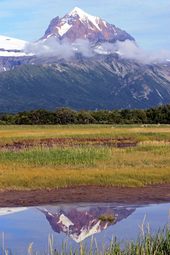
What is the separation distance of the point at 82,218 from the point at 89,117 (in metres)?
117

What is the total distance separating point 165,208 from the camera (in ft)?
93.5

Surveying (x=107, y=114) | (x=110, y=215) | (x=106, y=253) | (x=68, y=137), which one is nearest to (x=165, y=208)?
(x=110, y=215)

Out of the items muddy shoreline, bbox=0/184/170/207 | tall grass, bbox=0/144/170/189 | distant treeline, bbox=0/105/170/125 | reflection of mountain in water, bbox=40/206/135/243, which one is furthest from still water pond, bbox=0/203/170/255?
distant treeline, bbox=0/105/170/125

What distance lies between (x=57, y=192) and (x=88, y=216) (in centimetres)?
684

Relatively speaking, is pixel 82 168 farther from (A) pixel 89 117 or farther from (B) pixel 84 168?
(A) pixel 89 117

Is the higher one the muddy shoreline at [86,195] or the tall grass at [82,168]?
the tall grass at [82,168]

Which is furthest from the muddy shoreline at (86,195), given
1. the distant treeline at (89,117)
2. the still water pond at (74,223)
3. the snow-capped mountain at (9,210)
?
the distant treeline at (89,117)

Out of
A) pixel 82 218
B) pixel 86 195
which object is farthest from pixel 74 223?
pixel 86 195

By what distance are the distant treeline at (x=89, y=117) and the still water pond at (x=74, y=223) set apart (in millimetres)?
110860

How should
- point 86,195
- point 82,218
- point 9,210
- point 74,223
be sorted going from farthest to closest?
point 86,195, point 9,210, point 82,218, point 74,223

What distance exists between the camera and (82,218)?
87.1ft

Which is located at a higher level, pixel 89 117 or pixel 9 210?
pixel 89 117

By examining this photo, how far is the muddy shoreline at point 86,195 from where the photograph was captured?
30688mm

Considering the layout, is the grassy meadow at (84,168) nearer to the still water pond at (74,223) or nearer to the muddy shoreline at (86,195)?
the muddy shoreline at (86,195)
